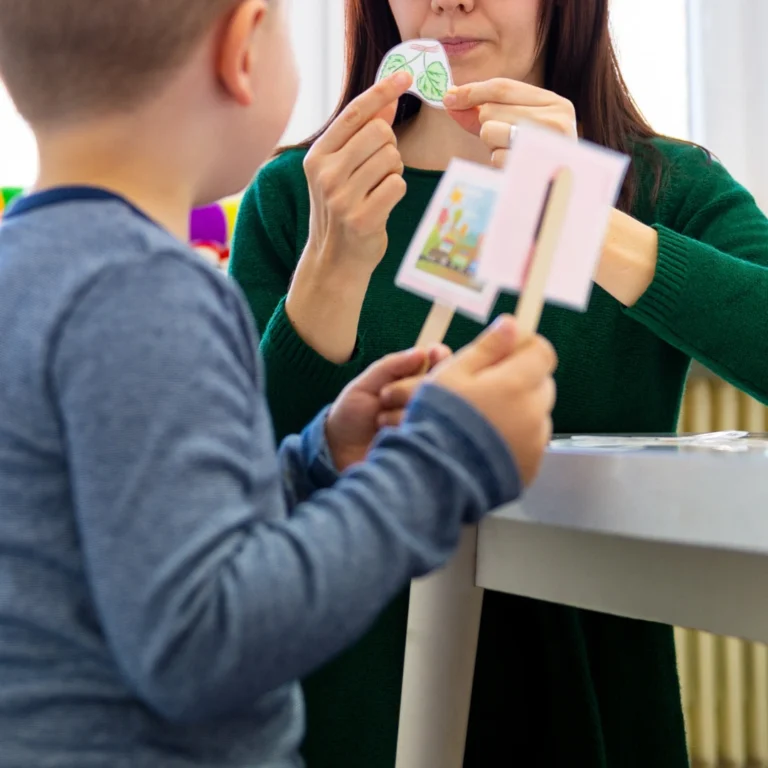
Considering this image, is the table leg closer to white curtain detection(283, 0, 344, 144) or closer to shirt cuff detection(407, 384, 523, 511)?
shirt cuff detection(407, 384, 523, 511)

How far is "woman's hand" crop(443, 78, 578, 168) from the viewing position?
2.62 feet

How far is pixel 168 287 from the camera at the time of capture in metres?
0.46

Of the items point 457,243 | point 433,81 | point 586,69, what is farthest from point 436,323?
point 586,69

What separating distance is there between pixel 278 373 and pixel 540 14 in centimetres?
54

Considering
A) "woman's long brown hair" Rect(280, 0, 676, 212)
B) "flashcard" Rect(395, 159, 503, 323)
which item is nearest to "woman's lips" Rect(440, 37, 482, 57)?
"woman's long brown hair" Rect(280, 0, 676, 212)

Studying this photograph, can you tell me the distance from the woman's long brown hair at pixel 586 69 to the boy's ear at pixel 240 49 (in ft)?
2.14

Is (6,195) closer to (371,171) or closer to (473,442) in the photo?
(371,171)

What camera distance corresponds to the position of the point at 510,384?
50cm

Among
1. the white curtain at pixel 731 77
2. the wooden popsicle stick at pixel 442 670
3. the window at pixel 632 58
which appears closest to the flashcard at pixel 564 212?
the wooden popsicle stick at pixel 442 670

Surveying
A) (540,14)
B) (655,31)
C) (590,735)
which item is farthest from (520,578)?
(655,31)

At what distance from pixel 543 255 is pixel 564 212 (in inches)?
1.0

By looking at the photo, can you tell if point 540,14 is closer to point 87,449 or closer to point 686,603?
point 686,603

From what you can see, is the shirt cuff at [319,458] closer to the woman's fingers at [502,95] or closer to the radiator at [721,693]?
the woman's fingers at [502,95]

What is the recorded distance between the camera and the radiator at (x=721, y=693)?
1.74 m
